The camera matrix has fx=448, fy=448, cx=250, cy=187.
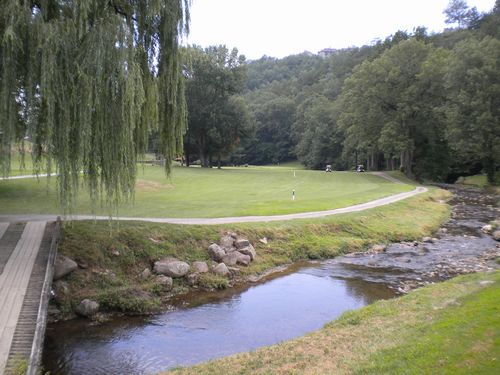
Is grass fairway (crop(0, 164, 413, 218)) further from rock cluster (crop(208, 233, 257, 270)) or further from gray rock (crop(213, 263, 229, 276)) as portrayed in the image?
gray rock (crop(213, 263, 229, 276))

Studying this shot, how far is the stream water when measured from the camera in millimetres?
12156

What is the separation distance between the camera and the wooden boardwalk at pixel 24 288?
31.6 feet

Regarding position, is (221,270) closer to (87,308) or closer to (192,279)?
(192,279)

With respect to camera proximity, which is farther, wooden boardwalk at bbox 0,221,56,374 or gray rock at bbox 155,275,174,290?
gray rock at bbox 155,275,174,290

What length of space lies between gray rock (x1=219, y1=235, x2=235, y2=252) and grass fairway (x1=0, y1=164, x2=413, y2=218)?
13.3ft

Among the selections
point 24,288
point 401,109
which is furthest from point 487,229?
point 401,109

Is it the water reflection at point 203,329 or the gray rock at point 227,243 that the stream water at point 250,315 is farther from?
the gray rock at point 227,243

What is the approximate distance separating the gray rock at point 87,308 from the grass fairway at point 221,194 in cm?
328

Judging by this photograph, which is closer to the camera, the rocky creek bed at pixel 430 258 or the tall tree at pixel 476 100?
the rocky creek bed at pixel 430 258

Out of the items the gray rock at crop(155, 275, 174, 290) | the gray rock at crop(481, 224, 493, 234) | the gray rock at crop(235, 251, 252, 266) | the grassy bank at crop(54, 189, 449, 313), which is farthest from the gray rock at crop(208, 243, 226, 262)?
the gray rock at crop(481, 224, 493, 234)

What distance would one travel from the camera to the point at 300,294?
17812 millimetres

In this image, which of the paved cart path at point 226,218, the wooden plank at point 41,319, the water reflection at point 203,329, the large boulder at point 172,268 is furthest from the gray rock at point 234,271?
the wooden plank at point 41,319

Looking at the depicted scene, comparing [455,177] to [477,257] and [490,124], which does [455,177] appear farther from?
[477,257]

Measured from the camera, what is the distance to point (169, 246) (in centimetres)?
2011
